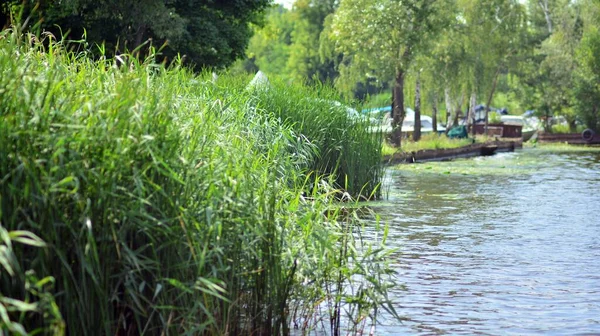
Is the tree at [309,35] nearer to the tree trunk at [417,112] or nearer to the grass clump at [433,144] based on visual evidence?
the tree trunk at [417,112]

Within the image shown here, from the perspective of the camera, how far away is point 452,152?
3597 centimetres

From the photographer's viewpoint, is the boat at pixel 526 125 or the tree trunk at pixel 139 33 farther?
the boat at pixel 526 125

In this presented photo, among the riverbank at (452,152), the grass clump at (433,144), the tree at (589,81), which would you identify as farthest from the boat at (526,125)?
the grass clump at (433,144)

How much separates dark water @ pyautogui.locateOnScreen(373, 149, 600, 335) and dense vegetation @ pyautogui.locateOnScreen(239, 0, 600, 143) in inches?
112

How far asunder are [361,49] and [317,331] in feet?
98.6

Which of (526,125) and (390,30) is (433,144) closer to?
(390,30)

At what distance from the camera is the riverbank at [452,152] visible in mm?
30734

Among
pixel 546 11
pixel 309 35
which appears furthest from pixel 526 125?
pixel 309 35

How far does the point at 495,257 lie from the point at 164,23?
15.4 m

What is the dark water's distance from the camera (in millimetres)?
8367

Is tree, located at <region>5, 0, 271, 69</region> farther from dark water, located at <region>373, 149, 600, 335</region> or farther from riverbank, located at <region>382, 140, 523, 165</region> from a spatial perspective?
dark water, located at <region>373, 149, 600, 335</region>

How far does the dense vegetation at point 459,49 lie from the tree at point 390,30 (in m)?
0.04

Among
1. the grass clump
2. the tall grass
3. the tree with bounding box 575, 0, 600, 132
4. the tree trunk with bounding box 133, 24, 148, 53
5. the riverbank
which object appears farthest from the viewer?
the tree with bounding box 575, 0, 600, 132

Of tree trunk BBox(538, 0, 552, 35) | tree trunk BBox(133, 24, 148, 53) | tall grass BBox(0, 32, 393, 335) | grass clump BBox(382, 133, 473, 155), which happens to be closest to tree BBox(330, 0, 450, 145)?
grass clump BBox(382, 133, 473, 155)
